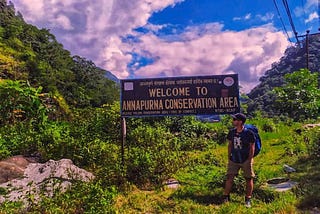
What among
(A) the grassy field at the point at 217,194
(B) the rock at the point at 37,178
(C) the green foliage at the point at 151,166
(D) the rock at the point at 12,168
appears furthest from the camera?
(C) the green foliage at the point at 151,166

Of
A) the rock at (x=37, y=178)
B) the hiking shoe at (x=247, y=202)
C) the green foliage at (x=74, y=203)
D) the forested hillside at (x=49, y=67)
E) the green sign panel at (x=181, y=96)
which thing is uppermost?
the forested hillside at (x=49, y=67)

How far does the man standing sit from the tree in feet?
19.2

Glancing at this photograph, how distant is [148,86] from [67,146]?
8.31ft

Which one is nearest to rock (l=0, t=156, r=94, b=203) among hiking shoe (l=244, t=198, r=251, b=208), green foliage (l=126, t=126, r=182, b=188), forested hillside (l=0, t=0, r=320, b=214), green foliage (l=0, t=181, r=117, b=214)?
forested hillside (l=0, t=0, r=320, b=214)

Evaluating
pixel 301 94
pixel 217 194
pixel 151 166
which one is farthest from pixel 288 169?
pixel 301 94

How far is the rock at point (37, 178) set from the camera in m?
6.07

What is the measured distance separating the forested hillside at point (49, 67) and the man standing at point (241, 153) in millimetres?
24845

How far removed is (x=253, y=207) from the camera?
233 inches

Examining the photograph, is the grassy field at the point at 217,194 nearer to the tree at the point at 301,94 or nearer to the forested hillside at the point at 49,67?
the tree at the point at 301,94

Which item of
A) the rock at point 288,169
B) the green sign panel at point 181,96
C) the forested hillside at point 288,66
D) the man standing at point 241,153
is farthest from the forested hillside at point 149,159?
the forested hillside at point 288,66

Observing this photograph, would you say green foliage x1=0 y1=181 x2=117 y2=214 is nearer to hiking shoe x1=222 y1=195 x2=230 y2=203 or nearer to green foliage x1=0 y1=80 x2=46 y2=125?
hiking shoe x1=222 y1=195 x2=230 y2=203

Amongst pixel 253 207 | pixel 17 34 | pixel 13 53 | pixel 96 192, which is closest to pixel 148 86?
pixel 96 192

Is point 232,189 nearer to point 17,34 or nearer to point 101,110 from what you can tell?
point 101,110

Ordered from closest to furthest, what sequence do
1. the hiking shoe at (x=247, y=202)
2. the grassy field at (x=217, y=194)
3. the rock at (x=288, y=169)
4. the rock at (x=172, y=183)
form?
the grassy field at (x=217, y=194) < the hiking shoe at (x=247, y=202) < the rock at (x=172, y=183) < the rock at (x=288, y=169)
